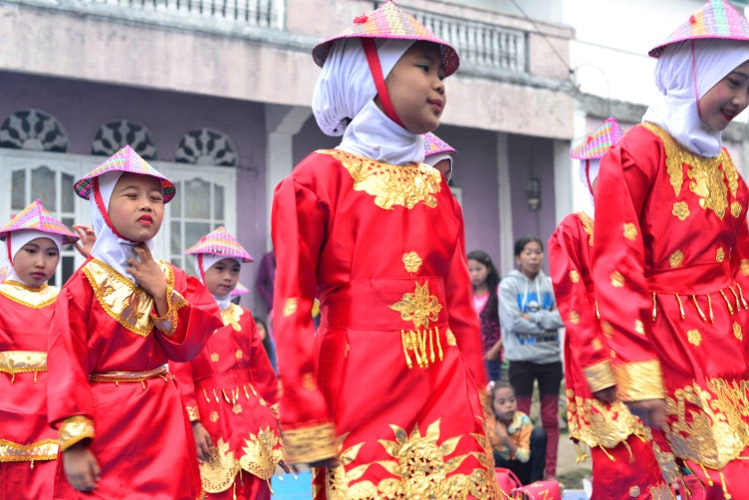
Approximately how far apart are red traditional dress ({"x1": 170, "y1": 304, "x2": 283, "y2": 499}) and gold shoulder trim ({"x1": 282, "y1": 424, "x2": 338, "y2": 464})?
2.34m

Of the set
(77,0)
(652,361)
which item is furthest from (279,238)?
(77,0)

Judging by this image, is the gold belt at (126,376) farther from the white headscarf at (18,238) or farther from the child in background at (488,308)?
the child in background at (488,308)

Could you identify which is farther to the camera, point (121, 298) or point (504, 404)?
point (504, 404)

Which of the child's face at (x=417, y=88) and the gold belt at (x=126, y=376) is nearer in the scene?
the child's face at (x=417, y=88)

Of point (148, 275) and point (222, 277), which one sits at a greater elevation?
point (222, 277)

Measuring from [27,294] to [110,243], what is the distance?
160 cm

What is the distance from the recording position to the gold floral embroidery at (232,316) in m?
5.80

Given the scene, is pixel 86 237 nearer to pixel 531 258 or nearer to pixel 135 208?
pixel 135 208

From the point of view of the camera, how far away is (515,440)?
21.5 feet

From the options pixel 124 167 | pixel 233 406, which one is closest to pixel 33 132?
pixel 233 406

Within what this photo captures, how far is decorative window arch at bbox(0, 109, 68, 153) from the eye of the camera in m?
9.64

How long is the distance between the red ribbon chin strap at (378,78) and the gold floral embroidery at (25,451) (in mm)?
2911

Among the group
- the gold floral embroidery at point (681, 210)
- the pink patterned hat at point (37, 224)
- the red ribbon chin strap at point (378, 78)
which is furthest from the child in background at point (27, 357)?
the gold floral embroidery at point (681, 210)

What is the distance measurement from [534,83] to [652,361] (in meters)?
9.28
